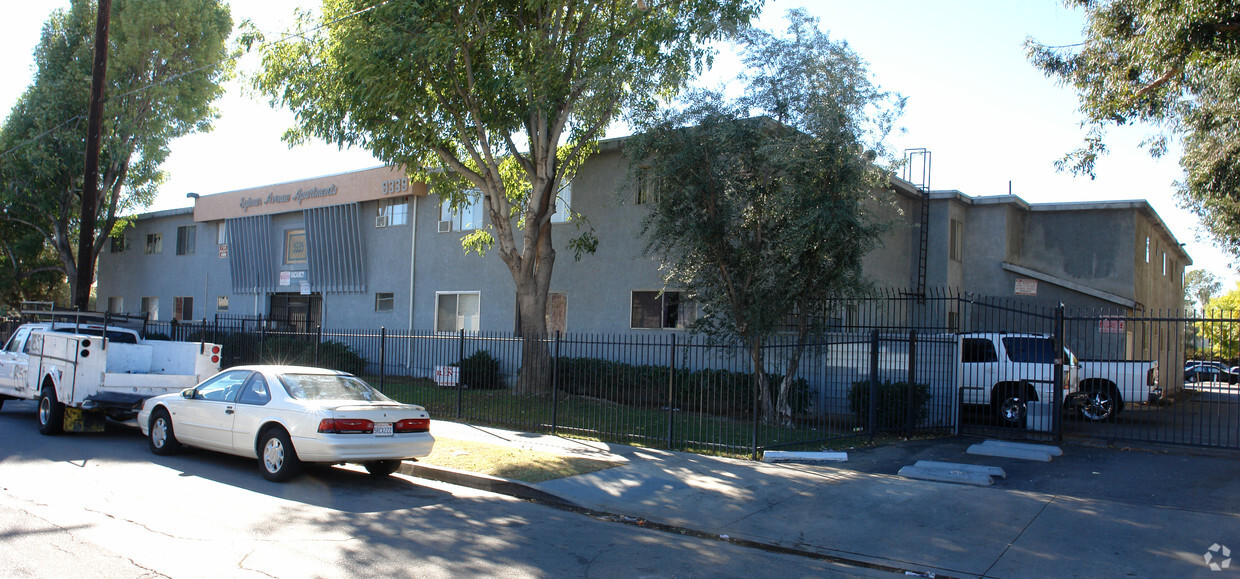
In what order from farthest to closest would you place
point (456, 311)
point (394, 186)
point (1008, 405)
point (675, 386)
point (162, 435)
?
point (394, 186), point (456, 311), point (675, 386), point (1008, 405), point (162, 435)

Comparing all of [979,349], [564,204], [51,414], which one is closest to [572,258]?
[564,204]

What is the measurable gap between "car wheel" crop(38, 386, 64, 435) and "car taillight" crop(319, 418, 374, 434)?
19.5ft

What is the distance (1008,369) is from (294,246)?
2241cm

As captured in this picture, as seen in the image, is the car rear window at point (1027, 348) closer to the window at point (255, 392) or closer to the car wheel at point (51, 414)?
the window at point (255, 392)

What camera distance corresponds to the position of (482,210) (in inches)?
891

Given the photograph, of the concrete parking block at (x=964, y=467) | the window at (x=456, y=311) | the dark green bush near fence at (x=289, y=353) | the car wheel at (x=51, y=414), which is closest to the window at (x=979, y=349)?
the concrete parking block at (x=964, y=467)

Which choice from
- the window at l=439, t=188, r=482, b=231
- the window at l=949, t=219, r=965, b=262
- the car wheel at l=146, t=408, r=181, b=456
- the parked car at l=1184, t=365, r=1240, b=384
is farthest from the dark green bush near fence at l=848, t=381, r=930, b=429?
the window at l=439, t=188, r=482, b=231

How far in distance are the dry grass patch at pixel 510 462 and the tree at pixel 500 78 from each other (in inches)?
196

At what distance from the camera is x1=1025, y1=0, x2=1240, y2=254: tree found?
11195mm

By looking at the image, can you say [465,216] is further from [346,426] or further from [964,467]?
[964,467]

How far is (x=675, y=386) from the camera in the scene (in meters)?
16.3

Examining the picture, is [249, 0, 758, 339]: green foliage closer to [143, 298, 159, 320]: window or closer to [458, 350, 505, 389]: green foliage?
[458, 350, 505, 389]: green foliage

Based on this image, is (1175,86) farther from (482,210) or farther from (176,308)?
(176,308)

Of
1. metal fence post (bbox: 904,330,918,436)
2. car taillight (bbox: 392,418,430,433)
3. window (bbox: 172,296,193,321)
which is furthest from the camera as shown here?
window (bbox: 172,296,193,321)
